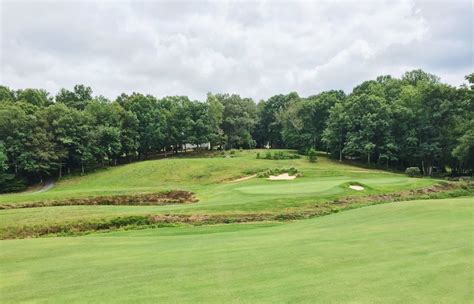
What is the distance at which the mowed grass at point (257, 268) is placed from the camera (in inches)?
292

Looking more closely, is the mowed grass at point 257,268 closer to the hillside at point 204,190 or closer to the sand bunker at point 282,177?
the hillside at point 204,190

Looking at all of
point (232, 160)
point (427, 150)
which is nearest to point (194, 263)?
point (232, 160)

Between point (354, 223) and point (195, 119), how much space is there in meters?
68.8

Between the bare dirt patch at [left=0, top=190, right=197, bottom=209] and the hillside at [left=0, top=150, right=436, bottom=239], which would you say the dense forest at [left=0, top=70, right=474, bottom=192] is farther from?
the bare dirt patch at [left=0, top=190, right=197, bottom=209]

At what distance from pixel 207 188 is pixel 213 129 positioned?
45.9m

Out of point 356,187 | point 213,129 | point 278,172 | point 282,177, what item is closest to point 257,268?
point 356,187

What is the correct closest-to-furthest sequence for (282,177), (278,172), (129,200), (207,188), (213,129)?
1. (129,200)
2. (207,188)
3. (282,177)
4. (278,172)
5. (213,129)

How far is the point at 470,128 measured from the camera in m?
55.2

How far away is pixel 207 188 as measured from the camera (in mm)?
40062

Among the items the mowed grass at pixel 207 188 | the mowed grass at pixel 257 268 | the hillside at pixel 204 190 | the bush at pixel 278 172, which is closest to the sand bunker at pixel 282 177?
the bush at pixel 278 172

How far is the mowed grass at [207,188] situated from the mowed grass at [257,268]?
29.7 feet

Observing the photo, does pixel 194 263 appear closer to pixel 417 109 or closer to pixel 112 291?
pixel 112 291

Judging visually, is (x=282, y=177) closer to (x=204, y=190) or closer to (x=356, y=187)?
(x=204, y=190)

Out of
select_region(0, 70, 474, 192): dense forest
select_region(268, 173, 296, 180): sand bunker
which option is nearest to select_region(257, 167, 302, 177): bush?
select_region(268, 173, 296, 180): sand bunker
